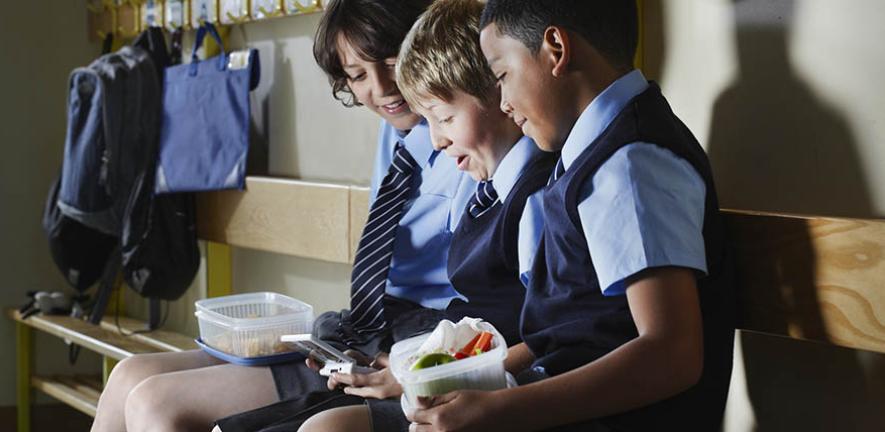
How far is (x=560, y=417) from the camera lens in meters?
1.28

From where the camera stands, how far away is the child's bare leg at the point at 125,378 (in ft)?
6.25

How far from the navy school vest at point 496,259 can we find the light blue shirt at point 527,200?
0.05 ft

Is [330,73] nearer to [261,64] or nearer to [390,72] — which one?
[390,72]

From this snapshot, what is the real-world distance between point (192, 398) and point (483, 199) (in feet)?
1.74

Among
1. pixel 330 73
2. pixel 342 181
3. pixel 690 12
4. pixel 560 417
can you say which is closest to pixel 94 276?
pixel 342 181

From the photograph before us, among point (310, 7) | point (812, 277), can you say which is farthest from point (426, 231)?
point (310, 7)

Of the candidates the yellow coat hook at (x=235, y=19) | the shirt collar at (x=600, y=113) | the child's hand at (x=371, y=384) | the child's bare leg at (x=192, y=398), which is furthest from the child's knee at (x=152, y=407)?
the yellow coat hook at (x=235, y=19)

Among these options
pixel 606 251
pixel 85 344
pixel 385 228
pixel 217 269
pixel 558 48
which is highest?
pixel 558 48

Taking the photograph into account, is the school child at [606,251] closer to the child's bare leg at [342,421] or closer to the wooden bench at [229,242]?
the child's bare leg at [342,421]

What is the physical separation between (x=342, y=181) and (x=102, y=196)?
804 mm

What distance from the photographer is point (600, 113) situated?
142cm

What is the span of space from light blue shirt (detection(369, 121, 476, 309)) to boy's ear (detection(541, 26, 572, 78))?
0.49m

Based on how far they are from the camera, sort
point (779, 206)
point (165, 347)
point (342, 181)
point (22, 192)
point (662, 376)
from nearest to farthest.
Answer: point (662, 376) → point (779, 206) → point (342, 181) → point (165, 347) → point (22, 192)

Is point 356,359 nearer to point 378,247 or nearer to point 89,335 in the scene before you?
point 378,247
